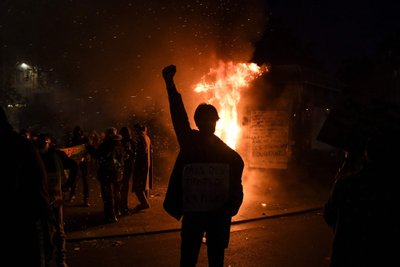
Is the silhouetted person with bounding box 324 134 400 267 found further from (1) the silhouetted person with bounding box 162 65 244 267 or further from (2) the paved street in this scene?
(2) the paved street

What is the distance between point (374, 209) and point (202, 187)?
1.27 metres

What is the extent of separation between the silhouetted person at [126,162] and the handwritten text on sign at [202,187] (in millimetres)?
5263

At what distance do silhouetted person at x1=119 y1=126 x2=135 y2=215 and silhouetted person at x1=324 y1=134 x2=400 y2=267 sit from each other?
6.27 meters

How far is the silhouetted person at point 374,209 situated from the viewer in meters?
2.38

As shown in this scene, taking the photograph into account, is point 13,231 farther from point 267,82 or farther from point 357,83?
point 357,83

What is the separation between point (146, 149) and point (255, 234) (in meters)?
2.86

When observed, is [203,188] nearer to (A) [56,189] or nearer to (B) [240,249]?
(A) [56,189]

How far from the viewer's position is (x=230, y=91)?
1338 centimetres

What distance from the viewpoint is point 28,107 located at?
29828 mm

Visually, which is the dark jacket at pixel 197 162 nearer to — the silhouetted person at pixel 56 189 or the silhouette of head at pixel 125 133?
the silhouetted person at pixel 56 189

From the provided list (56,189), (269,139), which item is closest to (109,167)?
(56,189)

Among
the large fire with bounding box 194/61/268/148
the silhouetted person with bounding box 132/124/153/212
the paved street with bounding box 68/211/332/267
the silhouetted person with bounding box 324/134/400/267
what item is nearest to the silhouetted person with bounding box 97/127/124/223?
the silhouetted person with bounding box 132/124/153/212

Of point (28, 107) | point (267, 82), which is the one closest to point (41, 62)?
point (28, 107)

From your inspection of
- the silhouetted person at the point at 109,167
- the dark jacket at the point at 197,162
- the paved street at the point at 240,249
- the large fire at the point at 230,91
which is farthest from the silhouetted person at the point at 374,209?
the large fire at the point at 230,91
